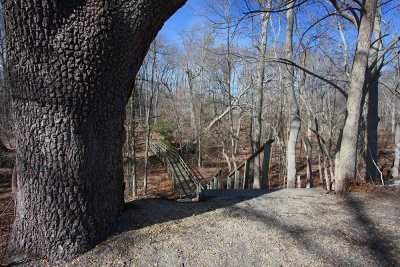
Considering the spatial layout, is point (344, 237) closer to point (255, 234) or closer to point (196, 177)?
point (255, 234)

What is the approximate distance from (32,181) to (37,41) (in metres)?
1.27

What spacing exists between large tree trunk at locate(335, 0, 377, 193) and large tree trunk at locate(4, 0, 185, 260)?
370 centimetres

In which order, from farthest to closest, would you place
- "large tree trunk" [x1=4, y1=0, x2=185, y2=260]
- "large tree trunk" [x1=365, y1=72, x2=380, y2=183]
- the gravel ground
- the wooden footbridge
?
"large tree trunk" [x1=365, y1=72, x2=380, y2=183] < the wooden footbridge < the gravel ground < "large tree trunk" [x1=4, y1=0, x2=185, y2=260]

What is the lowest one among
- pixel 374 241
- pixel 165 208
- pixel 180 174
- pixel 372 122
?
pixel 180 174

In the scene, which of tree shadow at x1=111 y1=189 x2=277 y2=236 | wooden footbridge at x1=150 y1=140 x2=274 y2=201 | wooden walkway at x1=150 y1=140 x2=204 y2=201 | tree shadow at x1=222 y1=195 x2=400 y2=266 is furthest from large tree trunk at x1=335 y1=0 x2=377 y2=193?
wooden walkway at x1=150 y1=140 x2=204 y2=201

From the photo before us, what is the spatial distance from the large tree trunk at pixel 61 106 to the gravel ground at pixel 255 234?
435 millimetres

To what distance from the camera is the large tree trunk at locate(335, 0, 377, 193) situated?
472 centimetres

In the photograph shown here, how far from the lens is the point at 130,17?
9.10 ft

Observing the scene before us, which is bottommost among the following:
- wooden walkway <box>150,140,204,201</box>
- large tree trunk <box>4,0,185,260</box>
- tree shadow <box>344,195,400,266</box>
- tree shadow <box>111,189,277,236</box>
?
wooden walkway <box>150,140,204,201</box>

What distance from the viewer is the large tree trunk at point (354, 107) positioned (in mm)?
4723

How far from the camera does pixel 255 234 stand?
3096 millimetres

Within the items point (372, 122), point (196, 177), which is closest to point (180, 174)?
point (196, 177)

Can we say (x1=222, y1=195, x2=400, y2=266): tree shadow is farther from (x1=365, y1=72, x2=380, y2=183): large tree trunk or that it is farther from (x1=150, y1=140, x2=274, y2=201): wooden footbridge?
(x1=365, y1=72, x2=380, y2=183): large tree trunk

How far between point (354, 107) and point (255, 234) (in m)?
3.00
